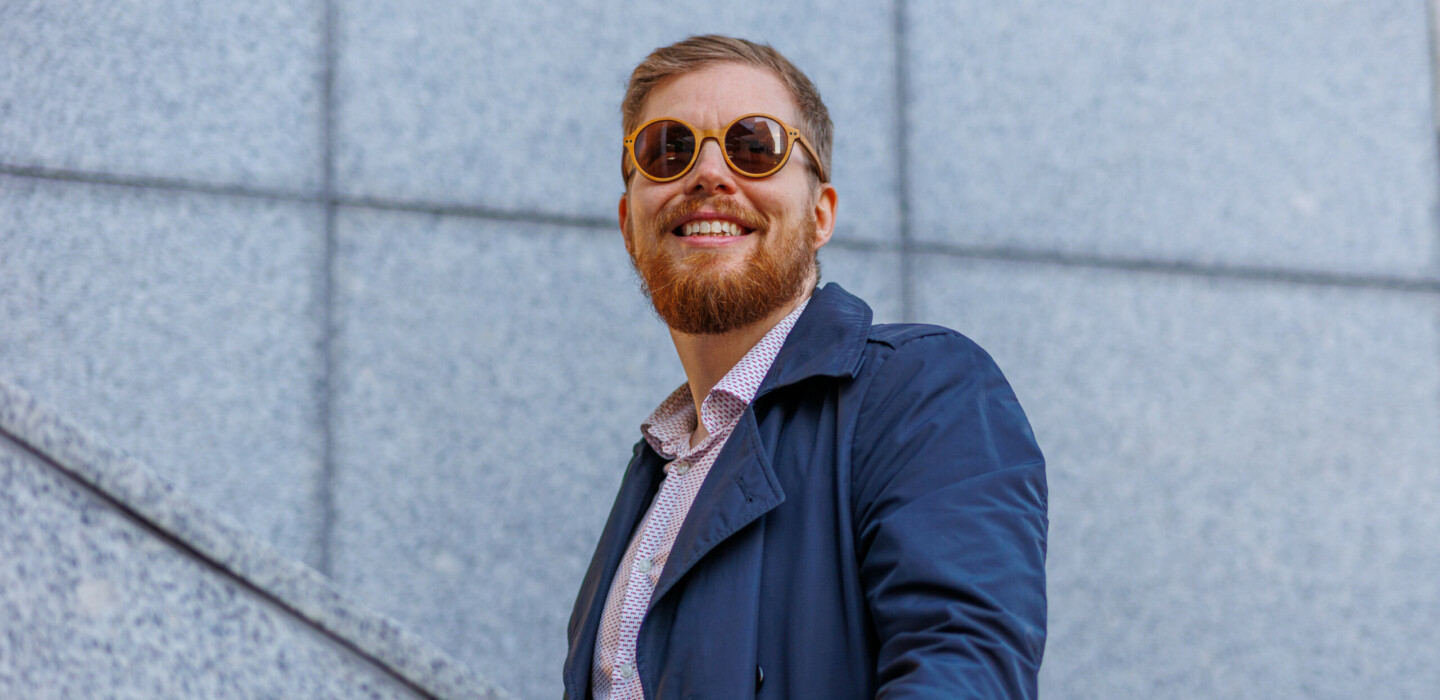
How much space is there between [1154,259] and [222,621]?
3.59 meters

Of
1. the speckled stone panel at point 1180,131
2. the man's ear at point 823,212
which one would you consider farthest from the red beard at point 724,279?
the speckled stone panel at point 1180,131

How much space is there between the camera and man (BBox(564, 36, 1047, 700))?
125cm

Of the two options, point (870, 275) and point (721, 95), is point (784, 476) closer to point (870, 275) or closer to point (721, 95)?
point (721, 95)

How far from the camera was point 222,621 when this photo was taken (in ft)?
2.40

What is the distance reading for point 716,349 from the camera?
1897 millimetres

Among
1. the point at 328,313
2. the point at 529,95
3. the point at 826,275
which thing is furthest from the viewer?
the point at 826,275

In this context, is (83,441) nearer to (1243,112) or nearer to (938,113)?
(938,113)

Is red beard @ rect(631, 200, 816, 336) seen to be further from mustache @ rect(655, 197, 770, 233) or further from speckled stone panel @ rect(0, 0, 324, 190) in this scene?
speckled stone panel @ rect(0, 0, 324, 190)

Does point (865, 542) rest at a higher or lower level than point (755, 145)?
lower

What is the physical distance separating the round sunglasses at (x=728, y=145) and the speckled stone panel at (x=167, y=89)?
1.41m

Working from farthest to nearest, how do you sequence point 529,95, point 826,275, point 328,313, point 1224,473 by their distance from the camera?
1. point 1224,473
2. point 826,275
3. point 529,95
4. point 328,313

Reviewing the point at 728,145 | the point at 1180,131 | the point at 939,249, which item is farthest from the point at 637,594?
the point at 1180,131

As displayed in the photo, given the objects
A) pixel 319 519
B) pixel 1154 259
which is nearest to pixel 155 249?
pixel 319 519

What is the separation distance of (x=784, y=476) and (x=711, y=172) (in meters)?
0.60
